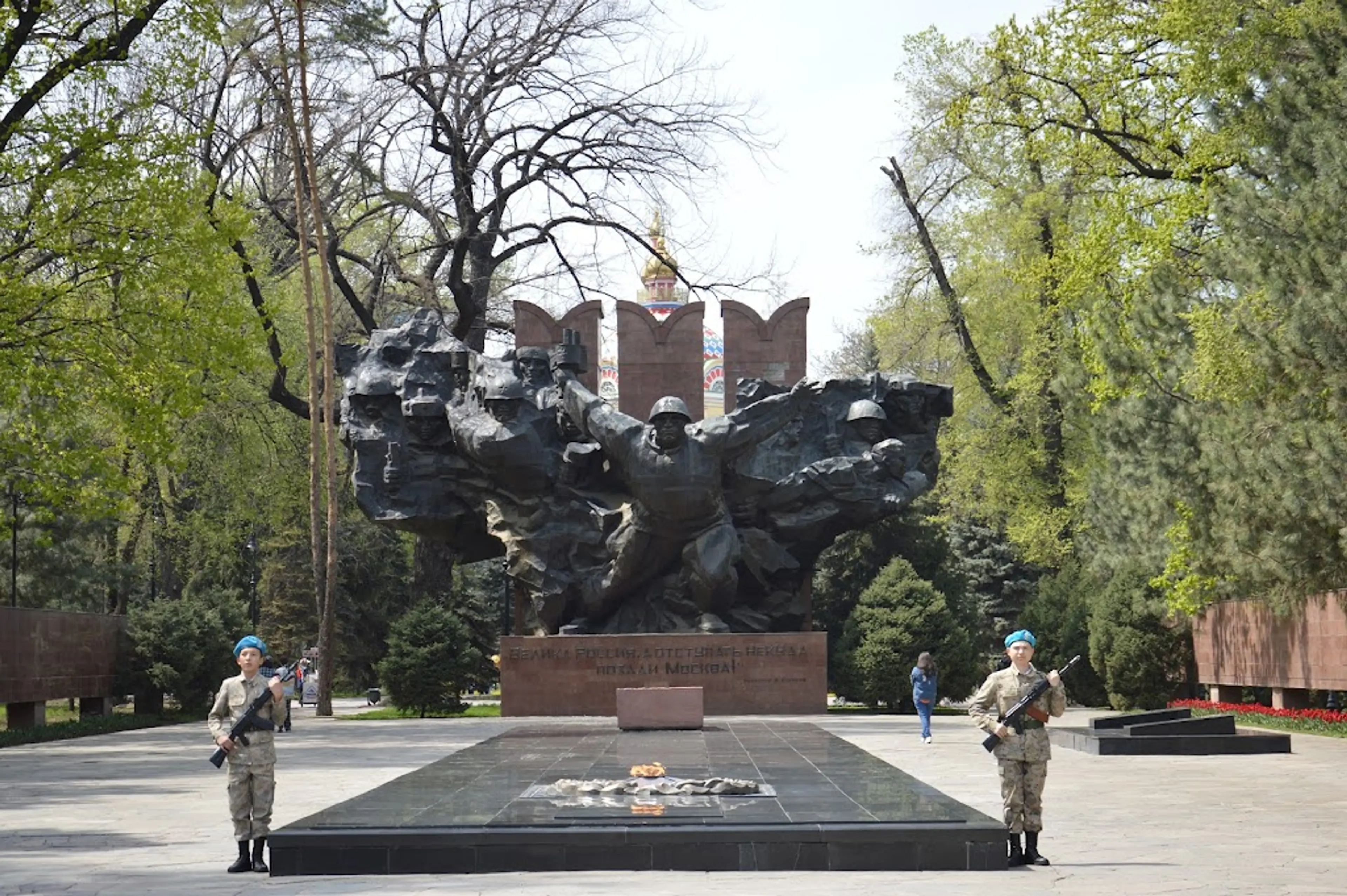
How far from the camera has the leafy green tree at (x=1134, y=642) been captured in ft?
101

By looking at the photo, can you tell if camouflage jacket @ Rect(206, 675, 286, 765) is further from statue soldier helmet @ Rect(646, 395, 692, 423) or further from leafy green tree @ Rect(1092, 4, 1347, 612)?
statue soldier helmet @ Rect(646, 395, 692, 423)

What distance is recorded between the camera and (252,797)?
10672 millimetres

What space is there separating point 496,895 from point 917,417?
21422 mm

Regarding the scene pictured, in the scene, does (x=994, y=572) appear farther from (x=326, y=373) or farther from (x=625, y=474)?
(x=326, y=373)

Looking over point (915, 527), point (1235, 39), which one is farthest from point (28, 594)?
point (1235, 39)

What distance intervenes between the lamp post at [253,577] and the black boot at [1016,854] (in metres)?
32.1

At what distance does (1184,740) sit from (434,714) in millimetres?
16218

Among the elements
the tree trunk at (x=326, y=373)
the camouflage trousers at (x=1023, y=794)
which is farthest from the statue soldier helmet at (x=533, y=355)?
the camouflage trousers at (x=1023, y=794)

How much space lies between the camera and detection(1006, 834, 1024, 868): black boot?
411 inches

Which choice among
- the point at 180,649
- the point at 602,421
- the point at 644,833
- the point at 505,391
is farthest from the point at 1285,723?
the point at 180,649

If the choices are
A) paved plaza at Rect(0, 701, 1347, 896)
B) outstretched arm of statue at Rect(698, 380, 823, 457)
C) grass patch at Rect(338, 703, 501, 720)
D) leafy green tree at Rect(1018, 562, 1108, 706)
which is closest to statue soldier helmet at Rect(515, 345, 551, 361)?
outstretched arm of statue at Rect(698, 380, 823, 457)

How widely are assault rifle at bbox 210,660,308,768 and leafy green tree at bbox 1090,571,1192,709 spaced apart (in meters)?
22.6

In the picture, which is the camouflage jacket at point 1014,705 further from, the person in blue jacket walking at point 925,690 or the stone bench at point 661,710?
the stone bench at point 661,710

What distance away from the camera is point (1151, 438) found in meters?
27.3
